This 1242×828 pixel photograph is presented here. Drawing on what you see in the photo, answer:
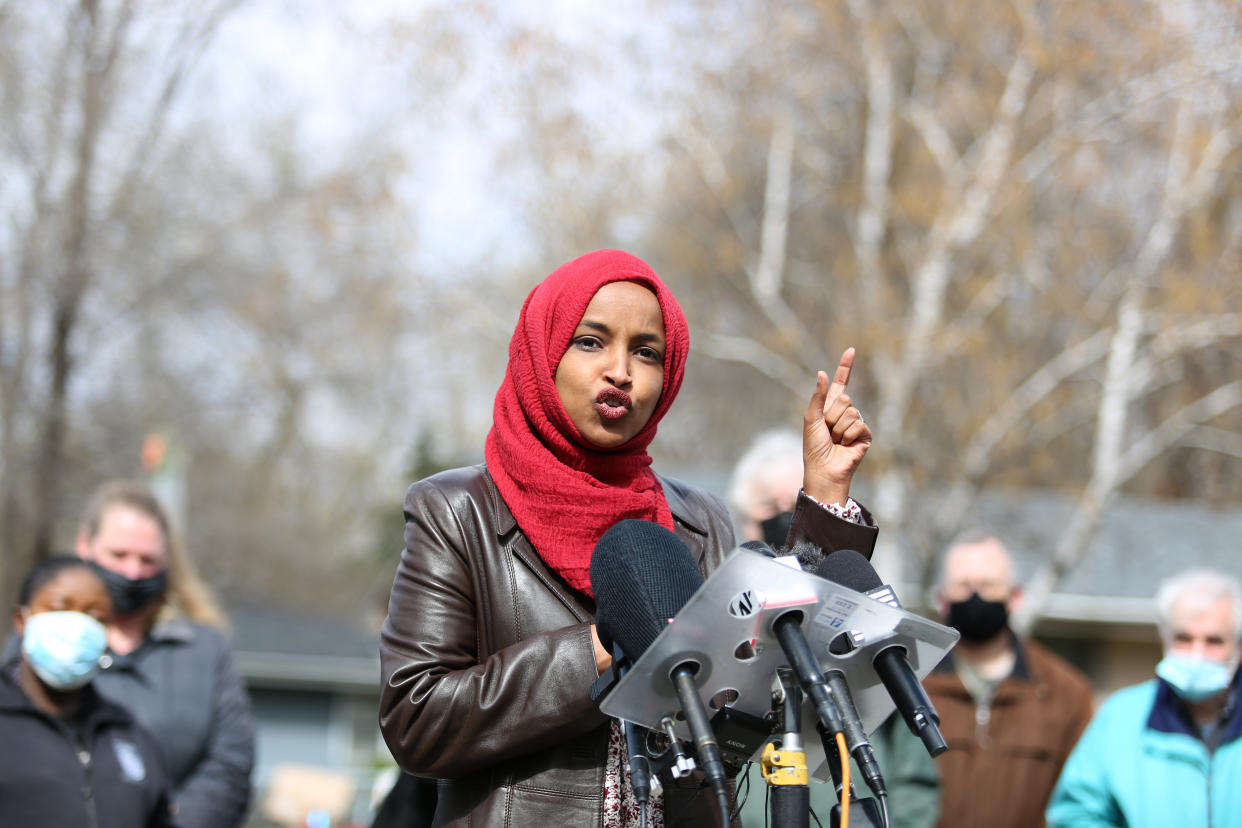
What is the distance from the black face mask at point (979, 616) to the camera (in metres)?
5.98

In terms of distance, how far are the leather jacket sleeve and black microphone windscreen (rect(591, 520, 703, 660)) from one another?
15 cm

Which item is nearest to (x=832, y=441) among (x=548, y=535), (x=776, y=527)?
(x=548, y=535)

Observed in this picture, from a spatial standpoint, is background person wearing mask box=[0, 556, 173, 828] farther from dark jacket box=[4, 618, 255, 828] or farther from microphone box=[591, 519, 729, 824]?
microphone box=[591, 519, 729, 824]

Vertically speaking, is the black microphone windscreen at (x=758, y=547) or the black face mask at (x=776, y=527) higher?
the black face mask at (x=776, y=527)

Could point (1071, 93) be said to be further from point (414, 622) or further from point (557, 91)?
point (414, 622)

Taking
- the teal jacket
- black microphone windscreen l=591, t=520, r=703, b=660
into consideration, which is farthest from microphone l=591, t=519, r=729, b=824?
the teal jacket

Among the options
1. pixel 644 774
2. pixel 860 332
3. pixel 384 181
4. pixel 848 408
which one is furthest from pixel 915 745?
pixel 384 181

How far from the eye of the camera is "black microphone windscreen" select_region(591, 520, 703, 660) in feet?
6.79

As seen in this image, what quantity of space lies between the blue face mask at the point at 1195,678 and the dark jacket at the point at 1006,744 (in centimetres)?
107

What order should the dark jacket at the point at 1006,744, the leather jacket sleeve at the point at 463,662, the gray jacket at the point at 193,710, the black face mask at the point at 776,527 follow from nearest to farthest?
the leather jacket sleeve at the point at 463,662, the black face mask at the point at 776,527, the gray jacket at the point at 193,710, the dark jacket at the point at 1006,744

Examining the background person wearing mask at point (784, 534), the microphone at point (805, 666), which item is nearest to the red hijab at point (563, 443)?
the microphone at point (805, 666)

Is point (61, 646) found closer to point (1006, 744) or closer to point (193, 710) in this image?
point (193, 710)

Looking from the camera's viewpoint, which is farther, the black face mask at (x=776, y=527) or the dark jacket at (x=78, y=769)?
the dark jacket at (x=78, y=769)

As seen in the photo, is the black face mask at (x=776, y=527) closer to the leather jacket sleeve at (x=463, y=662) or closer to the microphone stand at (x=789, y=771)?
the leather jacket sleeve at (x=463, y=662)
